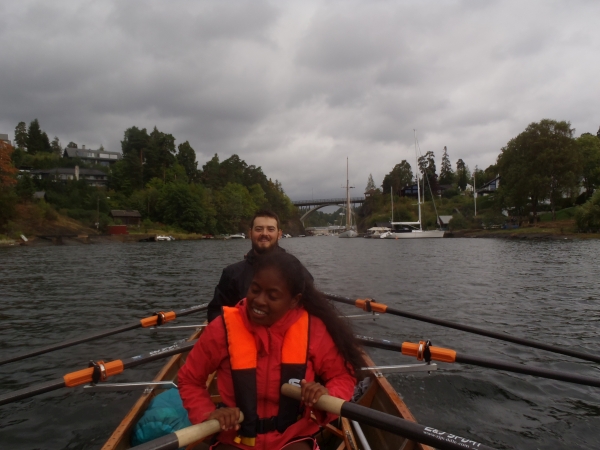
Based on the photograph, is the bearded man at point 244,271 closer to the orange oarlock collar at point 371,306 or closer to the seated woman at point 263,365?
the seated woman at point 263,365

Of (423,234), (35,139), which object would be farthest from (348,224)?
(35,139)

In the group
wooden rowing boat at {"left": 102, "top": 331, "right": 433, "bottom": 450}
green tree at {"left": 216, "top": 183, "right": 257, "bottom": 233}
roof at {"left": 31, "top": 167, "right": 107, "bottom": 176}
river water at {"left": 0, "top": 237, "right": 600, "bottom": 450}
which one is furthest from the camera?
green tree at {"left": 216, "top": 183, "right": 257, "bottom": 233}

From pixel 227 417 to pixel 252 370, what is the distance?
32 centimetres

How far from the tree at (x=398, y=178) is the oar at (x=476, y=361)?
11419 cm

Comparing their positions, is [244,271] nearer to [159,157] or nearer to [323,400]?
[323,400]

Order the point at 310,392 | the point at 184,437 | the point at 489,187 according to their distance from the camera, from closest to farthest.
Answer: the point at 184,437 → the point at 310,392 → the point at 489,187

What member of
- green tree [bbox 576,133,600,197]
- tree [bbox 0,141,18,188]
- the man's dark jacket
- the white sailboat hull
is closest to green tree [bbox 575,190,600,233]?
green tree [bbox 576,133,600,197]

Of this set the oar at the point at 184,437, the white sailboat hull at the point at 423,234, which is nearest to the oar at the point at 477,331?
the oar at the point at 184,437

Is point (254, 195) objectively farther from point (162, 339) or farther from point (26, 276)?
point (162, 339)

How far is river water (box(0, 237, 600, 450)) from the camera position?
5645mm

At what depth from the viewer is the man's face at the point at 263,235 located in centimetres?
509

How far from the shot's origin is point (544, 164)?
5838 centimetres

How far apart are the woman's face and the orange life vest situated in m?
0.14

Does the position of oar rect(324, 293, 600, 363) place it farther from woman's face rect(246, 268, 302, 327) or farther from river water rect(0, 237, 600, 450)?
woman's face rect(246, 268, 302, 327)
